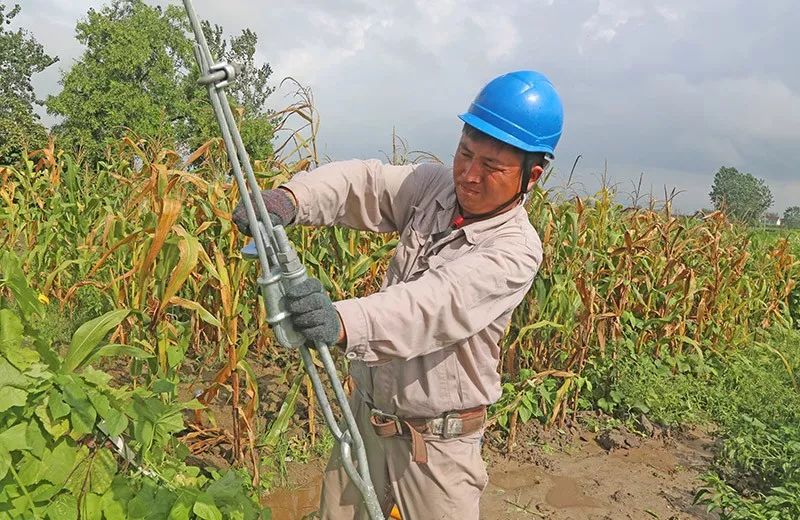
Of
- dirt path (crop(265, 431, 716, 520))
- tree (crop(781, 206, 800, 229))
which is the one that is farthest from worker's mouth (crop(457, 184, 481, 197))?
tree (crop(781, 206, 800, 229))

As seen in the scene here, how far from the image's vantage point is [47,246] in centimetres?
433

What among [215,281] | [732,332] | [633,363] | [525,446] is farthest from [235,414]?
[732,332]

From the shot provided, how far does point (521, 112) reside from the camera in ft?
5.76

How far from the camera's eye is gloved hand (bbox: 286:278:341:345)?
1099 millimetres

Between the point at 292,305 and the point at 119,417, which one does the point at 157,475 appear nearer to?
the point at 119,417

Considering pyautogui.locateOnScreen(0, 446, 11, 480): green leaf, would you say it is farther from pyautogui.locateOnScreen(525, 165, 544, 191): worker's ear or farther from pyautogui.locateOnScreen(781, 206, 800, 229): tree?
pyautogui.locateOnScreen(781, 206, 800, 229): tree

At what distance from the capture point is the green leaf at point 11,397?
1630 mm

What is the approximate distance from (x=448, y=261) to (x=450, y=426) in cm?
51

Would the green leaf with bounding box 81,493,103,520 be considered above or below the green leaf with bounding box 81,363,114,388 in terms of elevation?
below

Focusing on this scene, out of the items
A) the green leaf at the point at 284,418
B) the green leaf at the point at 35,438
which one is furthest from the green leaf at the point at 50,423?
the green leaf at the point at 284,418

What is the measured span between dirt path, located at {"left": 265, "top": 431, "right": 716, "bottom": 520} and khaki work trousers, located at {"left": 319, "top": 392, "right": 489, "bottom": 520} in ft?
4.43

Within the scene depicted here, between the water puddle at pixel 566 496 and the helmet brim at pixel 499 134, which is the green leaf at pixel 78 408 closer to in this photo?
the helmet brim at pixel 499 134

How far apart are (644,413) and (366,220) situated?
133 inches

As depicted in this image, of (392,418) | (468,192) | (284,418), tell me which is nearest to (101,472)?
(392,418)
